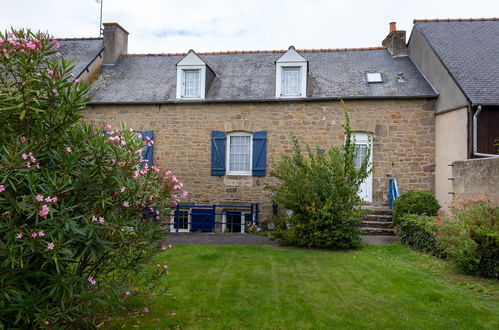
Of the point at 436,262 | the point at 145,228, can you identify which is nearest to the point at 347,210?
the point at 436,262

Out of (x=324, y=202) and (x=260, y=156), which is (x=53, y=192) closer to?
(x=324, y=202)

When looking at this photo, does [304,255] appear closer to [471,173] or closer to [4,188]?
[471,173]

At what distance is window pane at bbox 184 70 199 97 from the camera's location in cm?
1298

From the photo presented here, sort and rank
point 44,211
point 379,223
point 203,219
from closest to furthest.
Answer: point 44,211, point 379,223, point 203,219

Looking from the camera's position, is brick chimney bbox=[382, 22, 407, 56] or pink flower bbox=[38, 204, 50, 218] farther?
brick chimney bbox=[382, 22, 407, 56]

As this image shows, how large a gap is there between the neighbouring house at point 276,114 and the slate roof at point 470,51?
0.92 feet

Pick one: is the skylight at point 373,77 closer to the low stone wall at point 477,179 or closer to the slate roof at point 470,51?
the slate roof at point 470,51

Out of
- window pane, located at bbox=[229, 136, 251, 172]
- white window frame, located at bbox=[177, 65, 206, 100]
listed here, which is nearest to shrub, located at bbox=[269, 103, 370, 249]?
window pane, located at bbox=[229, 136, 251, 172]

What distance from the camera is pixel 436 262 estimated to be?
708 centimetres

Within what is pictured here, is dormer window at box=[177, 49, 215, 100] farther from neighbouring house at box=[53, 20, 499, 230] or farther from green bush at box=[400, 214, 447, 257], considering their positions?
green bush at box=[400, 214, 447, 257]

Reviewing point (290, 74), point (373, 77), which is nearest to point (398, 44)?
point (373, 77)

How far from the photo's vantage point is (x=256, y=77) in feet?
43.8

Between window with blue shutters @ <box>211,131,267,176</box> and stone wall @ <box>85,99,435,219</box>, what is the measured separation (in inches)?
7.9

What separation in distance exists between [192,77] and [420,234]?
875 centimetres
